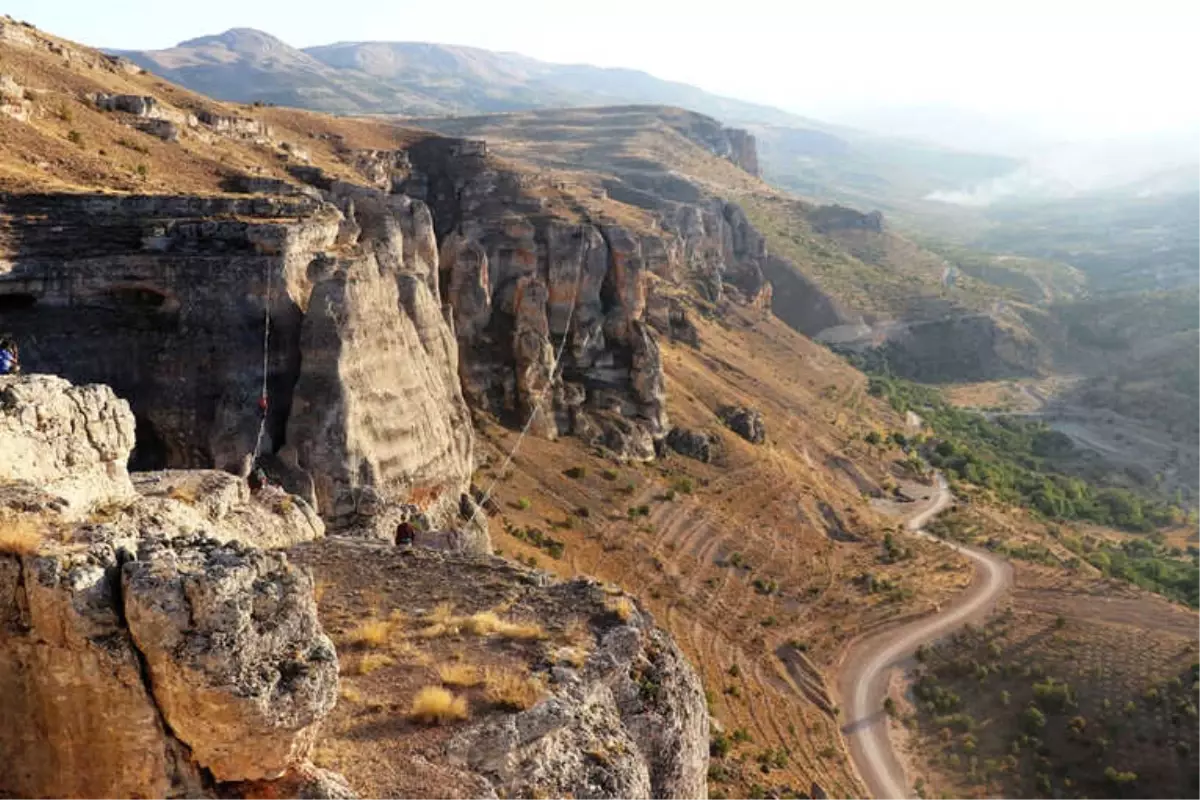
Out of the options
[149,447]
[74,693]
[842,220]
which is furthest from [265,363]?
[842,220]

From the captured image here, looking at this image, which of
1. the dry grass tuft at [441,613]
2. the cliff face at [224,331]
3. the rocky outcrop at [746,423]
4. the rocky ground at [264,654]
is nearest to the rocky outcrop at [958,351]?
the rocky outcrop at [746,423]

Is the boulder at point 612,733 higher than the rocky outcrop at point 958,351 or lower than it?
higher

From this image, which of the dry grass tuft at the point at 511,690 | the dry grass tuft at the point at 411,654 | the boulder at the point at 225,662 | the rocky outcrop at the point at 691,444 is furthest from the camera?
the rocky outcrop at the point at 691,444

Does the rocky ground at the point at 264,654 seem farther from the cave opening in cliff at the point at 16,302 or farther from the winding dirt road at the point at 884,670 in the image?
the winding dirt road at the point at 884,670

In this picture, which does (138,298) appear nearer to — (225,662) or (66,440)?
(66,440)

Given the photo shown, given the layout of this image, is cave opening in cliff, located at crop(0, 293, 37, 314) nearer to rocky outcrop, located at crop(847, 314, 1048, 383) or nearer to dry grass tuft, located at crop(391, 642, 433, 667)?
dry grass tuft, located at crop(391, 642, 433, 667)
